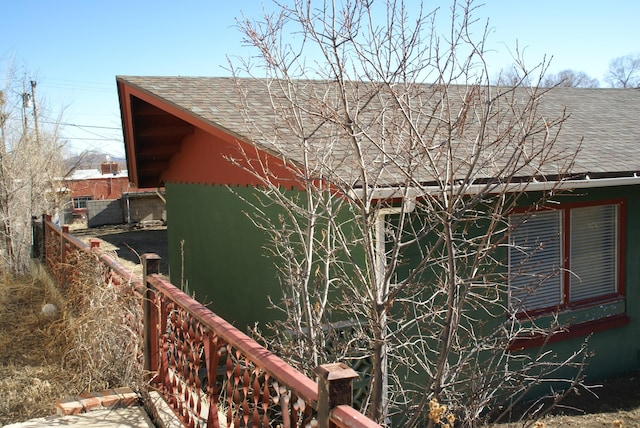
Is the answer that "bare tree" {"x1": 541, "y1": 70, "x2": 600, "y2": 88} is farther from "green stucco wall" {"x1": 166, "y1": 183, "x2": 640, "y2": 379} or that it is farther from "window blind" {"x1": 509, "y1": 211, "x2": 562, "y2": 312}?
"window blind" {"x1": 509, "y1": 211, "x2": 562, "y2": 312}

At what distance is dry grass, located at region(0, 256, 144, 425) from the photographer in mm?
4816

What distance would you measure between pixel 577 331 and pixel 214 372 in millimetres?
5489

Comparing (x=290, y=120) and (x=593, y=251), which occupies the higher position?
(x=290, y=120)

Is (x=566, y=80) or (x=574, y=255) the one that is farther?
(x=574, y=255)

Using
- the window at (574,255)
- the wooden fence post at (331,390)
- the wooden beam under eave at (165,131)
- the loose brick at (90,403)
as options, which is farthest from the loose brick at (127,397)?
the wooden beam under eave at (165,131)

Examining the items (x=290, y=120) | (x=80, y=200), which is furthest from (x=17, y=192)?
(x=80, y=200)

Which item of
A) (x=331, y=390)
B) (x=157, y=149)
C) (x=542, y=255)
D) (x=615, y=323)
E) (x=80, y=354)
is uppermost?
(x=157, y=149)

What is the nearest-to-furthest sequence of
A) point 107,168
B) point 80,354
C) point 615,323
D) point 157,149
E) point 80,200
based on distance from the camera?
point 80,354, point 615,323, point 157,149, point 80,200, point 107,168

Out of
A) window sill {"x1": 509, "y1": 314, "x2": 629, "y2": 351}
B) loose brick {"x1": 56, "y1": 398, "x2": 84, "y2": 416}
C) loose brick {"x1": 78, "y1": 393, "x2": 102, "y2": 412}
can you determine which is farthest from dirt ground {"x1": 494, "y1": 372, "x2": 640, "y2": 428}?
loose brick {"x1": 56, "y1": 398, "x2": 84, "y2": 416}

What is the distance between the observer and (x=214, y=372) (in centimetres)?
333

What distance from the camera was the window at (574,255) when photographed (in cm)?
715

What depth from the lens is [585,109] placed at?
395 inches

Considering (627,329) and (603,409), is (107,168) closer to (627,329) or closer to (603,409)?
(627,329)

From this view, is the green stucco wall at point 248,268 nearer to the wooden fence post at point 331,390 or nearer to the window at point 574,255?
the window at point 574,255
